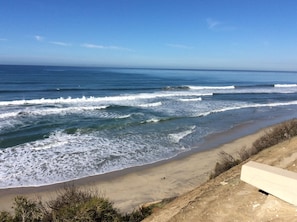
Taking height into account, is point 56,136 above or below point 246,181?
below

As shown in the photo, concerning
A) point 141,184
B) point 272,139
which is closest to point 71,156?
point 141,184

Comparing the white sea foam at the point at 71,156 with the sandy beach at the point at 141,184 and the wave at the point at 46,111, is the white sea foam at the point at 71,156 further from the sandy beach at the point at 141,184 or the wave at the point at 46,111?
the wave at the point at 46,111

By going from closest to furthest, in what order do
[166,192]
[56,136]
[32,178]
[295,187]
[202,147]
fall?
[295,187] → [166,192] → [32,178] → [202,147] → [56,136]

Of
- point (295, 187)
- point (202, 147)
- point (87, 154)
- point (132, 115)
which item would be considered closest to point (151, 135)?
point (202, 147)

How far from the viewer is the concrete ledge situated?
455 centimetres

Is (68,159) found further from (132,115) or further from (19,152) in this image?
(132,115)

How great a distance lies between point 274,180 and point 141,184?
5.97 m

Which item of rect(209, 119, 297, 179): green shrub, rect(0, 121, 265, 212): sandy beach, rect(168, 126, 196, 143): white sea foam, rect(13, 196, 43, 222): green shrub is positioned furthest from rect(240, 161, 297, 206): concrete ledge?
rect(168, 126, 196, 143): white sea foam

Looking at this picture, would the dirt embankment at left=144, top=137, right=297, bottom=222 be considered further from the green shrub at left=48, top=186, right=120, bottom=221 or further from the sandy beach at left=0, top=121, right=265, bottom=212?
the sandy beach at left=0, top=121, right=265, bottom=212

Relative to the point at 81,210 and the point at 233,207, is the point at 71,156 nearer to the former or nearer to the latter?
the point at 81,210

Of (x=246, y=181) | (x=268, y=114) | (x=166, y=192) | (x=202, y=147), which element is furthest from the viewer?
(x=268, y=114)

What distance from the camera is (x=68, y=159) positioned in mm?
12578

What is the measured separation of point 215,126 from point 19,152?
12.2 meters

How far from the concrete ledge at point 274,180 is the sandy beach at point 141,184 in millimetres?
3906
